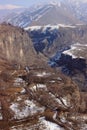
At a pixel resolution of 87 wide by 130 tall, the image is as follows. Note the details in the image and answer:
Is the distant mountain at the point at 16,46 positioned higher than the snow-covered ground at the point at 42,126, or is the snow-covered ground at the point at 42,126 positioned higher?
the snow-covered ground at the point at 42,126

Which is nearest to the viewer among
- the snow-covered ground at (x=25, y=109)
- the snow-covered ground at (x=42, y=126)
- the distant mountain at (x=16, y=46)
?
the snow-covered ground at (x=42, y=126)

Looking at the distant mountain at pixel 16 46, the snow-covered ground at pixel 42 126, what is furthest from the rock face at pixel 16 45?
the snow-covered ground at pixel 42 126

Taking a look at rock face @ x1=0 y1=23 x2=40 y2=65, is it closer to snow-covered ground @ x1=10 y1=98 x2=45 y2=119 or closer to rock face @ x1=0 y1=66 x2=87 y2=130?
rock face @ x1=0 y1=66 x2=87 y2=130

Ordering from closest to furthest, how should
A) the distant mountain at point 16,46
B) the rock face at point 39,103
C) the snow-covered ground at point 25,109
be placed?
1. the rock face at point 39,103
2. the snow-covered ground at point 25,109
3. the distant mountain at point 16,46

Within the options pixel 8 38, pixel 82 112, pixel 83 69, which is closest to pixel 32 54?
pixel 8 38

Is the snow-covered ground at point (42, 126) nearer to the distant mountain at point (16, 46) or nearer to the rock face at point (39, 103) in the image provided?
the rock face at point (39, 103)

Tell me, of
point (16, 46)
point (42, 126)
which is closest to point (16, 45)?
point (16, 46)

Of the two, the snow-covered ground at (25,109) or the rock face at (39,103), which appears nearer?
the rock face at (39,103)

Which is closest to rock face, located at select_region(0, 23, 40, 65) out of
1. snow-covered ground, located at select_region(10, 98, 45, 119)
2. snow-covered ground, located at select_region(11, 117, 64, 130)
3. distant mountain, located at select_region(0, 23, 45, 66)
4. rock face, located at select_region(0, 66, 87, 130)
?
distant mountain, located at select_region(0, 23, 45, 66)
